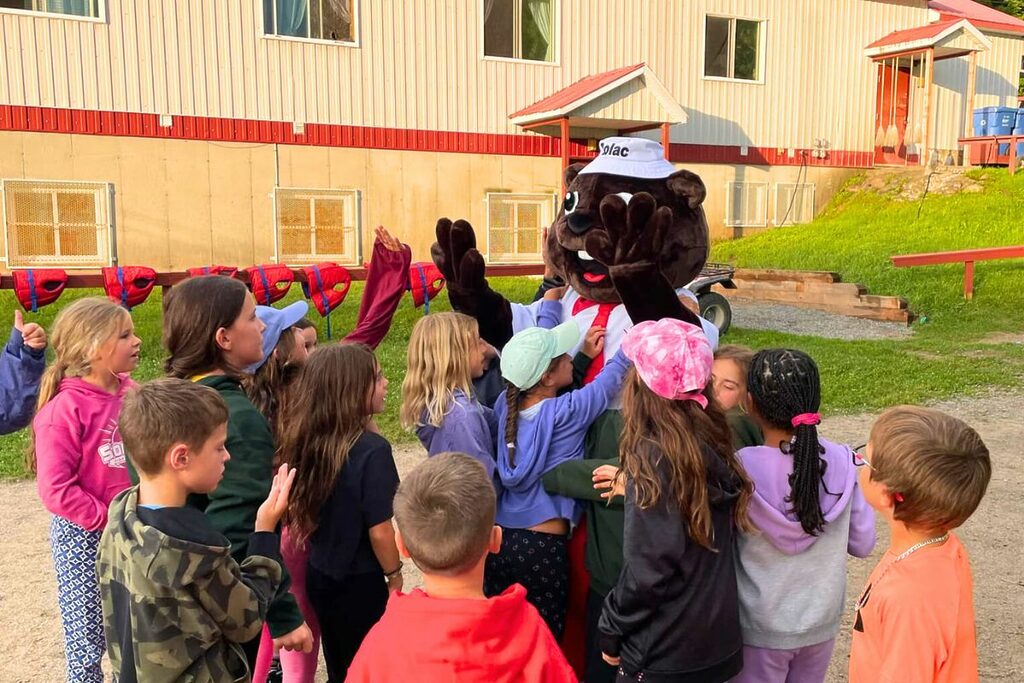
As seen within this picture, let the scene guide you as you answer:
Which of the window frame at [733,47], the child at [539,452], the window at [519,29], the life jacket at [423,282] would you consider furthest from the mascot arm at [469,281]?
the window frame at [733,47]

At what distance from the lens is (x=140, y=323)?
406 inches

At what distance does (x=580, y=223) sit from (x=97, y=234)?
1101cm

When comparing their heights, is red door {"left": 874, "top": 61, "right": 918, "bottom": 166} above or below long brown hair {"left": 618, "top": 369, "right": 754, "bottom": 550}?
above

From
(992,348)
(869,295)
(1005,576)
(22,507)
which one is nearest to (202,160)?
(22,507)

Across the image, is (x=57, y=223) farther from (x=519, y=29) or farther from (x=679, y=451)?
(x=679, y=451)

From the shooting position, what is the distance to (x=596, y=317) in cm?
329

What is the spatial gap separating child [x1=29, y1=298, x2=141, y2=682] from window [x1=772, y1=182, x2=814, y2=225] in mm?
16691

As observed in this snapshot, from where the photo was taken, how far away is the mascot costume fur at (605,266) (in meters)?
2.77

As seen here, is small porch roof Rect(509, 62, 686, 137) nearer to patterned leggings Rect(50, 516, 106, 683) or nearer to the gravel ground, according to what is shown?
the gravel ground

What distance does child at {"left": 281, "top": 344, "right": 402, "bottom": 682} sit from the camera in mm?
2684

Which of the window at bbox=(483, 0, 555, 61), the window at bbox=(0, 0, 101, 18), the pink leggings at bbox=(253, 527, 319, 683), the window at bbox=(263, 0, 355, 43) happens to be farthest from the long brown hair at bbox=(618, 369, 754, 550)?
the window at bbox=(483, 0, 555, 61)

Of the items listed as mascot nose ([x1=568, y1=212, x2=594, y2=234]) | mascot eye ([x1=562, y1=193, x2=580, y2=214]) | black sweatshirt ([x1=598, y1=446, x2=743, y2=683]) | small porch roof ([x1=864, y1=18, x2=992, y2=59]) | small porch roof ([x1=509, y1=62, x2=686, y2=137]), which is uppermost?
small porch roof ([x1=864, y1=18, x2=992, y2=59])

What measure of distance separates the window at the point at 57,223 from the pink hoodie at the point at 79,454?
10.5 m

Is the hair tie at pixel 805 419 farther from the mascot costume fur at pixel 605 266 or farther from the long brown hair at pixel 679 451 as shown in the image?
the mascot costume fur at pixel 605 266
